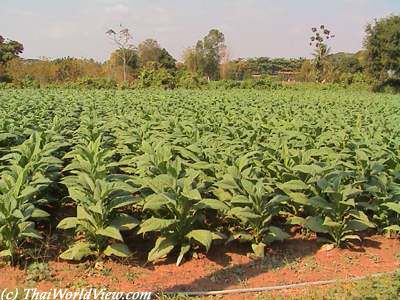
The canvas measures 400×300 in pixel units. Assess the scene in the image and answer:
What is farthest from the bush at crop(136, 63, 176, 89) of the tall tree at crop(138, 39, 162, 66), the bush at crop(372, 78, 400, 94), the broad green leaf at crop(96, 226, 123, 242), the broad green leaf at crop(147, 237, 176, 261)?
the broad green leaf at crop(96, 226, 123, 242)

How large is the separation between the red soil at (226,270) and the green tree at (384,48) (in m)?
37.6

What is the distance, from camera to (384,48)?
39688 millimetres

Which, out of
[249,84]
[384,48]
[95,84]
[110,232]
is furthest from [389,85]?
[110,232]

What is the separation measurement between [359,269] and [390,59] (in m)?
38.3

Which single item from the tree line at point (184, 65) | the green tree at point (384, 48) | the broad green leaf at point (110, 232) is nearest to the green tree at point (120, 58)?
the tree line at point (184, 65)

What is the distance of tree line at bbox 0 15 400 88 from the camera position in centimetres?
3894

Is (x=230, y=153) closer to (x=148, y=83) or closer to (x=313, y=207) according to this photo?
(x=313, y=207)

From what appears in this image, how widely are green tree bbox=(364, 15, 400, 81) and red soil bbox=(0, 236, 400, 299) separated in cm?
3764

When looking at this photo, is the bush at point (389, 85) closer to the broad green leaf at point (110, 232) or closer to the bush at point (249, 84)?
the bush at point (249, 84)

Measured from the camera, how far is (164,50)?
59625mm

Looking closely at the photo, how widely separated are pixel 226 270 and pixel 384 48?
3914 cm

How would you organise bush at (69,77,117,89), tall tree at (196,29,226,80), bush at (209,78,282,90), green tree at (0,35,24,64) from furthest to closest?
tall tree at (196,29,226,80) < green tree at (0,35,24,64) < bush at (209,78,282,90) < bush at (69,77,117,89)

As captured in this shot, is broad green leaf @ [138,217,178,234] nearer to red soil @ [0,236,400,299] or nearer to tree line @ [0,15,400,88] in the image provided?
red soil @ [0,236,400,299]

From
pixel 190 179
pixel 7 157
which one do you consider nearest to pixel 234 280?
pixel 190 179
